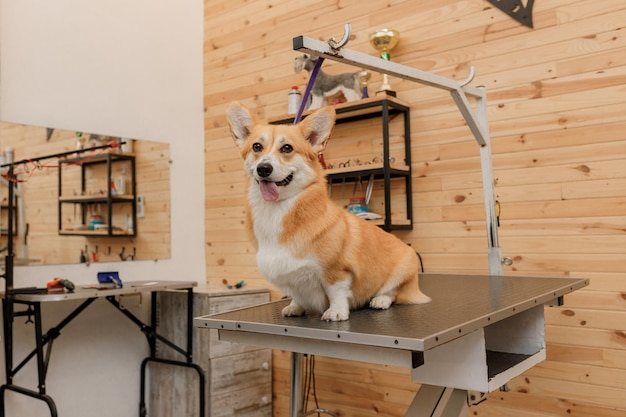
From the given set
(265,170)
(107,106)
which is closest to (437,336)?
(265,170)

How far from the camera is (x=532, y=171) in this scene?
8.18ft

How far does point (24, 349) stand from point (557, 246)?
106 inches

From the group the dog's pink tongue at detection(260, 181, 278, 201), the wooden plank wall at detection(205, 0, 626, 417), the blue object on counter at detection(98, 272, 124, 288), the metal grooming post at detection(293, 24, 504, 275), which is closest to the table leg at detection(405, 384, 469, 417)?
the dog's pink tongue at detection(260, 181, 278, 201)

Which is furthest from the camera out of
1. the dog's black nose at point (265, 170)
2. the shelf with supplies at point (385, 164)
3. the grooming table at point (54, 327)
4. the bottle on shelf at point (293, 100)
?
the bottle on shelf at point (293, 100)

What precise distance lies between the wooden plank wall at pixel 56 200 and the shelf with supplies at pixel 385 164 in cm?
118

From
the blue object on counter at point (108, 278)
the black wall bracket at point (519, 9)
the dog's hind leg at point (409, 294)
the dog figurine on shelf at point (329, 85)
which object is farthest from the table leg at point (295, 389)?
the black wall bracket at point (519, 9)

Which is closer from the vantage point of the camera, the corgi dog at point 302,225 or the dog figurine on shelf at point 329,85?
the corgi dog at point 302,225

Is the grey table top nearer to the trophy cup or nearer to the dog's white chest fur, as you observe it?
→ the dog's white chest fur

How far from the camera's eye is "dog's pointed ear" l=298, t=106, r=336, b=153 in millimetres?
1433

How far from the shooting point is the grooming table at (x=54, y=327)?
8.07ft

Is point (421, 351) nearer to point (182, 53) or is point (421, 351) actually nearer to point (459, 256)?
point (459, 256)

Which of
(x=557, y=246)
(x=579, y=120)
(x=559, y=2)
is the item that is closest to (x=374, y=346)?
(x=557, y=246)

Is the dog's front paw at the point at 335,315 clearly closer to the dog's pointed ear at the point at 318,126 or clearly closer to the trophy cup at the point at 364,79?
the dog's pointed ear at the point at 318,126

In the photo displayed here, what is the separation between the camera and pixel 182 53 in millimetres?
3729
